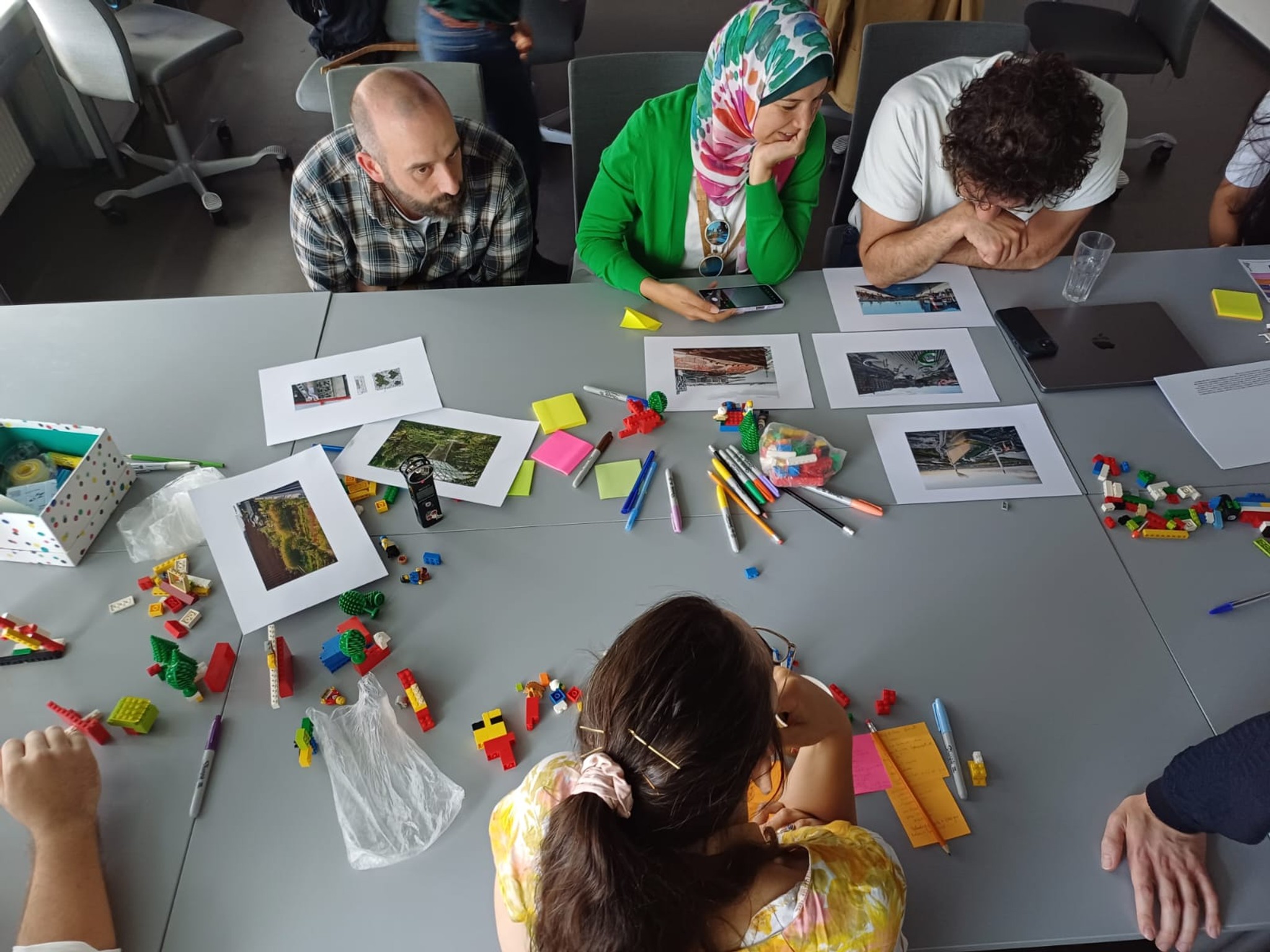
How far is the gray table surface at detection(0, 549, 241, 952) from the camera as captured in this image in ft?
3.36

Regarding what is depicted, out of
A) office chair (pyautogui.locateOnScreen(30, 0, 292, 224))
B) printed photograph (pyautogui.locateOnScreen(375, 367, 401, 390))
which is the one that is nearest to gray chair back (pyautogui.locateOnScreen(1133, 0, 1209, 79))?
printed photograph (pyautogui.locateOnScreen(375, 367, 401, 390))

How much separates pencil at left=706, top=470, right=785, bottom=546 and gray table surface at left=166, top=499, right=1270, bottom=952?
3cm

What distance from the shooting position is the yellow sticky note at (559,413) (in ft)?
5.13

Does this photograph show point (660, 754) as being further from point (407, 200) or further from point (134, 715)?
point (407, 200)

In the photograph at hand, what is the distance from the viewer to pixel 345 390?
162 cm

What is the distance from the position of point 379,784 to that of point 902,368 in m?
1.23

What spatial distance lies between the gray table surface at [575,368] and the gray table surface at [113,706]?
0.36m

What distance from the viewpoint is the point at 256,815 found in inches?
42.6

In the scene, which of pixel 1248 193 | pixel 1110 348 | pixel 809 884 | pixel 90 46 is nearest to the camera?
pixel 809 884

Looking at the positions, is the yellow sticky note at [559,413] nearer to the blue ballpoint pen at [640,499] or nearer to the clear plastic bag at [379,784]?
the blue ballpoint pen at [640,499]

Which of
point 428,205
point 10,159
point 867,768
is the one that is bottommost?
point 10,159

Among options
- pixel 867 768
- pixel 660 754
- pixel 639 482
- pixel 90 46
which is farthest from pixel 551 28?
pixel 660 754

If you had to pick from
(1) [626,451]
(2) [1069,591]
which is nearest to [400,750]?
(1) [626,451]

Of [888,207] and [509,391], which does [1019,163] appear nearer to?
[888,207]
